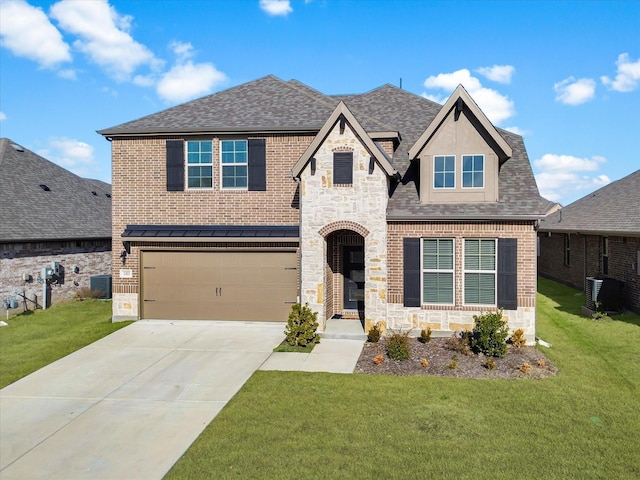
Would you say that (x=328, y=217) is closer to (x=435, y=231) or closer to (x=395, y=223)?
(x=395, y=223)

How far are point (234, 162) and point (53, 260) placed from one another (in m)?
9.64

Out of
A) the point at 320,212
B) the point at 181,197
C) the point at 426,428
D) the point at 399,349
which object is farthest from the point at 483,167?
the point at 181,197

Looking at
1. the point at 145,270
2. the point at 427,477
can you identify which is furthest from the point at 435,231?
Answer: the point at 145,270

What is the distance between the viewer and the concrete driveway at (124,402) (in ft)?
22.2

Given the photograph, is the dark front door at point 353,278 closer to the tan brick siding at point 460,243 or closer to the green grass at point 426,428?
the tan brick siding at point 460,243

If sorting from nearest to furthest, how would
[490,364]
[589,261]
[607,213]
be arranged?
[490,364], [607,213], [589,261]

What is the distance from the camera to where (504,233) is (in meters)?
12.7

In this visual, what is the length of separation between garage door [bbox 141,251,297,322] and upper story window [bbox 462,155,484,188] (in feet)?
18.5

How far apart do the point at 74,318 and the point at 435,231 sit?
12.6 meters

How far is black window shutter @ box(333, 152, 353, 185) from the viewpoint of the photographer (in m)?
13.2

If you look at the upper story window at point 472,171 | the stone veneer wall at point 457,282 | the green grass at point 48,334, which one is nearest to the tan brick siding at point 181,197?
the green grass at point 48,334

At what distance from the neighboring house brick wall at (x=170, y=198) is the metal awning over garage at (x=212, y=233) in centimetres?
23

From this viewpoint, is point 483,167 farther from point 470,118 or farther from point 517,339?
point 517,339

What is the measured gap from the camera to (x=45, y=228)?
19.0 meters
